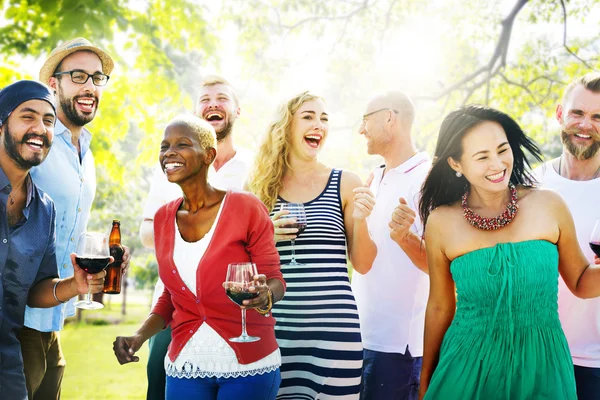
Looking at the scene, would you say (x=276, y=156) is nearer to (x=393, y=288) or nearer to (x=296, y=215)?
(x=296, y=215)

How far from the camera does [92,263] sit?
3.46 meters

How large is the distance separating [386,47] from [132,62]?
5596mm

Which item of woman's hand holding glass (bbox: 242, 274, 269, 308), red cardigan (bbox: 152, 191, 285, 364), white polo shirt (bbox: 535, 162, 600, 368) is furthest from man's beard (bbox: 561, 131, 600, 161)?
woman's hand holding glass (bbox: 242, 274, 269, 308)

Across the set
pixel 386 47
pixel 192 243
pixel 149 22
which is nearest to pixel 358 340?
pixel 192 243

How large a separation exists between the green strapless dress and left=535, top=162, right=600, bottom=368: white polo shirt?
Result: 74 cm

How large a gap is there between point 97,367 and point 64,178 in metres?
14.1

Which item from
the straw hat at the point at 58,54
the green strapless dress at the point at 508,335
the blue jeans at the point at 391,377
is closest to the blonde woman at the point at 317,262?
the blue jeans at the point at 391,377

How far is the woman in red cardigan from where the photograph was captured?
3182mm

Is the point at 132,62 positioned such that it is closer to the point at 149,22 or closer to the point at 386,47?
the point at 149,22

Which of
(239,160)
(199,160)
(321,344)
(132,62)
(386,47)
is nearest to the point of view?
(199,160)

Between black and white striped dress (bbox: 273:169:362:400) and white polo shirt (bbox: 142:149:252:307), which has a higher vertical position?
white polo shirt (bbox: 142:149:252:307)

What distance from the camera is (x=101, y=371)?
53.3 ft

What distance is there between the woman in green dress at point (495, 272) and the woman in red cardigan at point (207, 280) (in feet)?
2.89

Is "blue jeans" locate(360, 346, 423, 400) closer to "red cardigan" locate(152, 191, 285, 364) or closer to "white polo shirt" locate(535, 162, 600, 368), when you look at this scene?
"white polo shirt" locate(535, 162, 600, 368)
